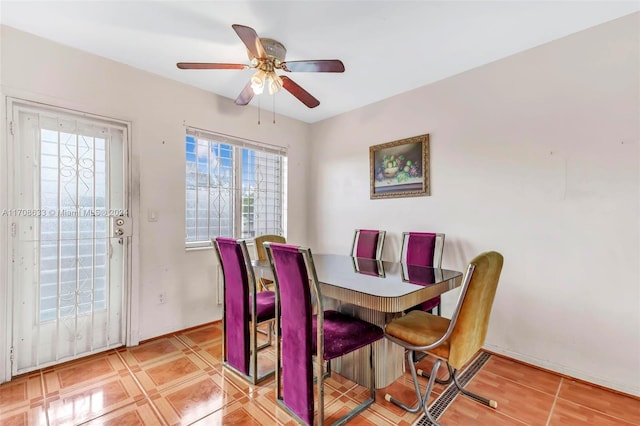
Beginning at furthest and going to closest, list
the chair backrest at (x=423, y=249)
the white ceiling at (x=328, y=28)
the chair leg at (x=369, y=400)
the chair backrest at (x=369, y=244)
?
the chair backrest at (x=369, y=244)
the chair backrest at (x=423, y=249)
the white ceiling at (x=328, y=28)
the chair leg at (x=369, y=400)

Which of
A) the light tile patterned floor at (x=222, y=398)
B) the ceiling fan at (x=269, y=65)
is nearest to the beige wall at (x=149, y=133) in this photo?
the light tile patterned floor at (x=222, y=398)

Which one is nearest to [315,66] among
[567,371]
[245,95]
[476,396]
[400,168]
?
[245,95]

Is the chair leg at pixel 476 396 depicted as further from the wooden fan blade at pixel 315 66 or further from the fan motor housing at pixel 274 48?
the fan motor housing at pixel 274 48

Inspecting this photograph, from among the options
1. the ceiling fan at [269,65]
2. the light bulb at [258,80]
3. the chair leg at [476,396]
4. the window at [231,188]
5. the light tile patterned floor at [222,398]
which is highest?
the ceiling fan at [269,65]

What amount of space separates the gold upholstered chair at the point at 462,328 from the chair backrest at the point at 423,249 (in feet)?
3.25

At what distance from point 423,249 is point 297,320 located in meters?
1.62

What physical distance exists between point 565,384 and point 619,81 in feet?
7.22

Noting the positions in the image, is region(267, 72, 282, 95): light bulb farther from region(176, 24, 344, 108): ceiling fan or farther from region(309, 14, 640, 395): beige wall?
region(309, 14, 640, 395): beige wall

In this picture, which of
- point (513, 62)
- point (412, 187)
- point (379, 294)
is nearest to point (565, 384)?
point (379, 294)

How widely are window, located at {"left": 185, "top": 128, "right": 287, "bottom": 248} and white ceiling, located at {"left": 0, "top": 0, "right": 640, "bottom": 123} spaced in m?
0.87

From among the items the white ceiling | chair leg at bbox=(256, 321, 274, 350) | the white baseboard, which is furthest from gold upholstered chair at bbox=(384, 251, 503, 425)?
the white ceiling

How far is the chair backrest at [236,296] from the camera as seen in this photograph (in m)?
2.02

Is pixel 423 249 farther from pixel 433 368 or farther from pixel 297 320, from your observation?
pixel 297 320

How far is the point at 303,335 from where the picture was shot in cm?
158
